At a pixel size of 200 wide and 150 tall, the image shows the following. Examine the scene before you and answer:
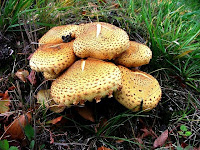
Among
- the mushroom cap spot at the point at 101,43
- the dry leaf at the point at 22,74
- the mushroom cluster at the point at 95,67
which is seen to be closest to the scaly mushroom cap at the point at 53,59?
the mushroom cluster at the point at 95,67

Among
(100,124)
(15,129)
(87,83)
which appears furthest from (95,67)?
(15,129)

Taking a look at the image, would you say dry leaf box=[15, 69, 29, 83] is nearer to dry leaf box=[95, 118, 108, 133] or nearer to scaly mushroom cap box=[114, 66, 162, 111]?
dry leaf box=[95, 118, 108, 133]

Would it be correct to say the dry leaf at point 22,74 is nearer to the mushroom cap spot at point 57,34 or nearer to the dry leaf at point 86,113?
the mushroom cap spot at point 57,34

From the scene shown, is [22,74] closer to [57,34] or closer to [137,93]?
[57,34]

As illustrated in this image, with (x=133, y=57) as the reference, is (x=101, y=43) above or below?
above

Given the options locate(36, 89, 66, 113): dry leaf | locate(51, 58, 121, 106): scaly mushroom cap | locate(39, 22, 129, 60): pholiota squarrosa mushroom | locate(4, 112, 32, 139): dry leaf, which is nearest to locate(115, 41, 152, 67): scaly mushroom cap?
locate(39, 22, 129, 60): pholiota squarrosa mushroom

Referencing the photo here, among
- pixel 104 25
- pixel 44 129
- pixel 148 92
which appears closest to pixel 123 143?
pixel 148 92

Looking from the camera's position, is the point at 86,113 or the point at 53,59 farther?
the point at 86,113

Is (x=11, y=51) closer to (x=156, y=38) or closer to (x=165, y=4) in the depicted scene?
(x=156, y=38)
